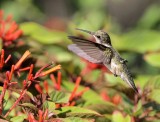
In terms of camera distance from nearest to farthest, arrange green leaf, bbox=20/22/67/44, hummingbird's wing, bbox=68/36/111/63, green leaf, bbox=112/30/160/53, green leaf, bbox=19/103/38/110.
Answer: green leaf, bbox=19/103/38/110 < hummingbird's wing, bbox=68/36/111/63 < green leaf, bbox=20/22/67/44 < green leaf, bbox=112/30/160/53

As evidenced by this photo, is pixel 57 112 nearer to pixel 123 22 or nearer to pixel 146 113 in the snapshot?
pixel 146 113

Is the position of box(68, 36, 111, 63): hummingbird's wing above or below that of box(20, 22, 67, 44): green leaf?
below

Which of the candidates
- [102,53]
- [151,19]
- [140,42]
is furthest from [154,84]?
[151,19]

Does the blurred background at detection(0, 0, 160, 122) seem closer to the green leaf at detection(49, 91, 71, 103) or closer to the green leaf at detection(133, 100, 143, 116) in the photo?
the green leaf at detection(133, 100, 143, 116)

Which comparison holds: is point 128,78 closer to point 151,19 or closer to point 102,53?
point 102,53

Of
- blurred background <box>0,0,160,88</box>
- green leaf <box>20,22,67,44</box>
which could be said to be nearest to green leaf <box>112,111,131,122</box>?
blurred background <box>0,0,160,88</box>

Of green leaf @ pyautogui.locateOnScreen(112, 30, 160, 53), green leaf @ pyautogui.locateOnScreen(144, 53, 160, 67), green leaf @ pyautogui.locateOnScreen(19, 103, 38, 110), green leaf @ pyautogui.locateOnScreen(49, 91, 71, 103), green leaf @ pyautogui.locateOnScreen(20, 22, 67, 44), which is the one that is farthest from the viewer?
green leaf @ pyautogui.locateOnScreen(112, 30, 160, 53)

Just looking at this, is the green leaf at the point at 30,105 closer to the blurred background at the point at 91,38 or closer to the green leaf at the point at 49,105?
the green leaf at the point at 49,105

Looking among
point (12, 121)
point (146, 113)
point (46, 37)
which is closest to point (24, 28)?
point (46, 37)

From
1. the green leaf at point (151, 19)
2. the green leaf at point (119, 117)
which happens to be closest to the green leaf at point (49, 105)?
the green leaf at point (119, 117)
